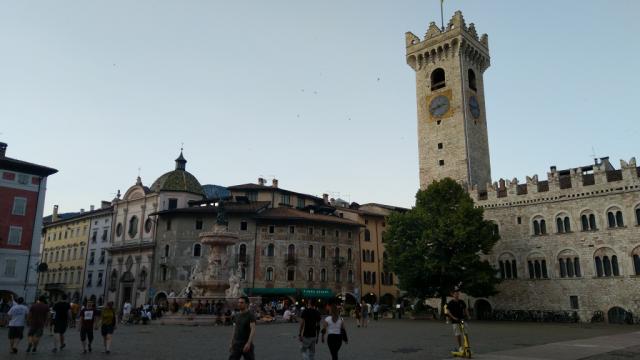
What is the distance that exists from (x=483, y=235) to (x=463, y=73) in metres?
20.8

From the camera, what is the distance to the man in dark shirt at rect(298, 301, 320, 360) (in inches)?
387

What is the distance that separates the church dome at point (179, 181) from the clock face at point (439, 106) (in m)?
28.4

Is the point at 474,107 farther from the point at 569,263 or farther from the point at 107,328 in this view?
the point at 107,328

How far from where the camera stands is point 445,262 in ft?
123

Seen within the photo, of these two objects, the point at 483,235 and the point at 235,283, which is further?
the point at 483,235

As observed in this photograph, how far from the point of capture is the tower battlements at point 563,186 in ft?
124

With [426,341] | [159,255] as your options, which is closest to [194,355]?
[426,341]

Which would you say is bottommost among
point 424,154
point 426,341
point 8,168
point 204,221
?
point 426,341

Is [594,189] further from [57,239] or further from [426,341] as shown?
[57,239]

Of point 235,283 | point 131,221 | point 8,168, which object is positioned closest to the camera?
point 235,283

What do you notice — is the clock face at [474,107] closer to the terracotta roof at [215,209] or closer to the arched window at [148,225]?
the terracotta roof at [215,209]

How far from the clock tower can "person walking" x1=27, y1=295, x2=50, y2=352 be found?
133ft

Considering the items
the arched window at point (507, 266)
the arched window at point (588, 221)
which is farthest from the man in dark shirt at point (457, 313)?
the arched window at point (507, 266)

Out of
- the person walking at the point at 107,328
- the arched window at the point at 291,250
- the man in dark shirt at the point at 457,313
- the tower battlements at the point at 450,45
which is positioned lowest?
the person walking at the point at 107,328
